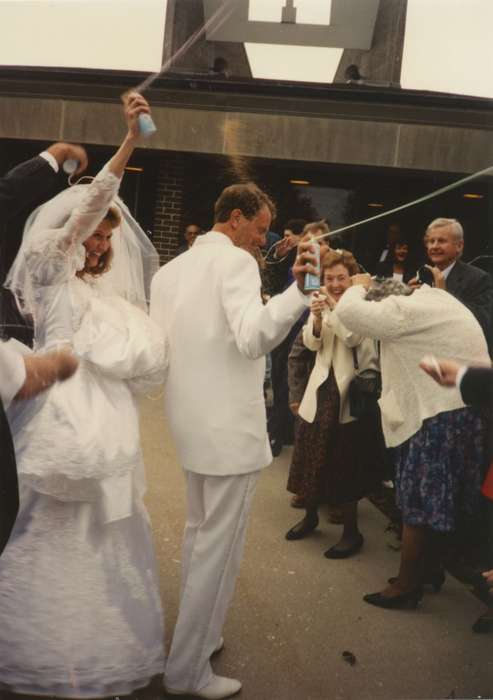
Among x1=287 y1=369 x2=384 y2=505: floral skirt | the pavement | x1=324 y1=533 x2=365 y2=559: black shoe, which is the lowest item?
the pavement

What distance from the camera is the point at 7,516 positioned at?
4.37 feet

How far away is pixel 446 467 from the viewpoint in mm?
1936

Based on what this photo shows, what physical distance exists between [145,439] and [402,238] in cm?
103

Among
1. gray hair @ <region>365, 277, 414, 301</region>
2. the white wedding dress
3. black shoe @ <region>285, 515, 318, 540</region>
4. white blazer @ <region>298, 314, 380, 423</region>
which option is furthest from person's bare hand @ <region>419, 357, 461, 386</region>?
black shoe @ <region>285, 515, 318, 540</region>

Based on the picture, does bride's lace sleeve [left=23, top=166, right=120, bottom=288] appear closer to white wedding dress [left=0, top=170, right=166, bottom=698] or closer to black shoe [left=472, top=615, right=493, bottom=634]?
white wedding dress [left=0, top=170, right=166, bottom=698]

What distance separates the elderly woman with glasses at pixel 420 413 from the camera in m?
1.82

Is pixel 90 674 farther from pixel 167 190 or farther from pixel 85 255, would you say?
pixel 167 190

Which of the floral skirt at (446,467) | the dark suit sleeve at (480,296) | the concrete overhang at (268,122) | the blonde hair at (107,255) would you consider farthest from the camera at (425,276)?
the blonde hair at (107,255)

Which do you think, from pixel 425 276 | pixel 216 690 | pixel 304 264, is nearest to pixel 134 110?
pixel 304 264

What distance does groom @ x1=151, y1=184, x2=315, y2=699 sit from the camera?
159 centimetres

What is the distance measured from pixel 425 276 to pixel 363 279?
0.64 ft

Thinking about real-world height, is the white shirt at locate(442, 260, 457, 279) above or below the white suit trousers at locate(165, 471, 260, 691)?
above

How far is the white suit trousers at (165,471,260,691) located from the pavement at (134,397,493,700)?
0.37 feet

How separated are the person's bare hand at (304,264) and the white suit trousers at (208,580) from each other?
0.54 m
